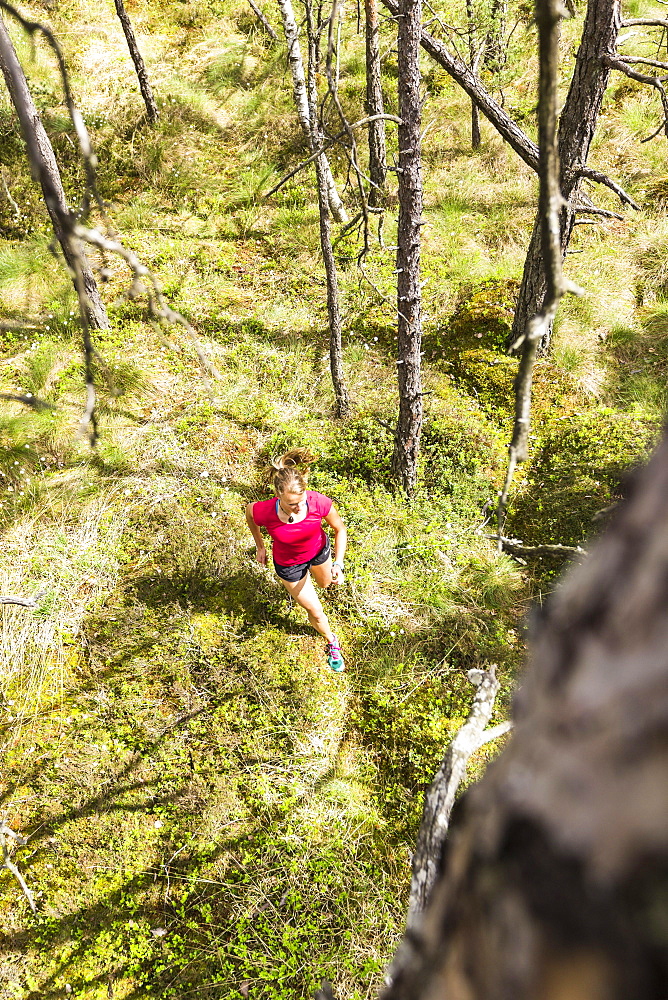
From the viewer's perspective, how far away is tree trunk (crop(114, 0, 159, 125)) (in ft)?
31.0

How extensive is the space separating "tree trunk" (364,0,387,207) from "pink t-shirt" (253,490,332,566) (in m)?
5.18

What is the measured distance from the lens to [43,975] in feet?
12.3

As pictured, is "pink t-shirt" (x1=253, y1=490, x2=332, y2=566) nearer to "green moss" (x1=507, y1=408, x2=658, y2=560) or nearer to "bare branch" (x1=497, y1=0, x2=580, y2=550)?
"green moss" (x1=507, y1=408, x2=658, y2=560)

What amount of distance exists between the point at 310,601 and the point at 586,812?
439 centimetres

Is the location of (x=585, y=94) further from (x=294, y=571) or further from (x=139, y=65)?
(x=139, y=65)

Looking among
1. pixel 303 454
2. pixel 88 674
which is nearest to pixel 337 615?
pixel 303 454

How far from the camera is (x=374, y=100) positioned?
8.59 m

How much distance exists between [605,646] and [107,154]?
12.9m

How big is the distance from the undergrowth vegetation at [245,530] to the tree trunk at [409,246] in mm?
347

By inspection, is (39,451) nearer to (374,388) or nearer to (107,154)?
(374,388)

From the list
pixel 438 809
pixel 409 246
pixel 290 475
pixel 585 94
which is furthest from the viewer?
pixel 585 94

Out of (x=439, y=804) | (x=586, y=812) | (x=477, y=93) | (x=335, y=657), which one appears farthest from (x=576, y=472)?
(x=586, y=812)

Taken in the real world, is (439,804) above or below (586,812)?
below

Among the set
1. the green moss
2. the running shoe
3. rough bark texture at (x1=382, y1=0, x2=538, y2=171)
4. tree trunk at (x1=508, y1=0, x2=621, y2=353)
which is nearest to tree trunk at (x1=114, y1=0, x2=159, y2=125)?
rough bark texture at (x1=382, y1=0, x2=538, y2=171)
